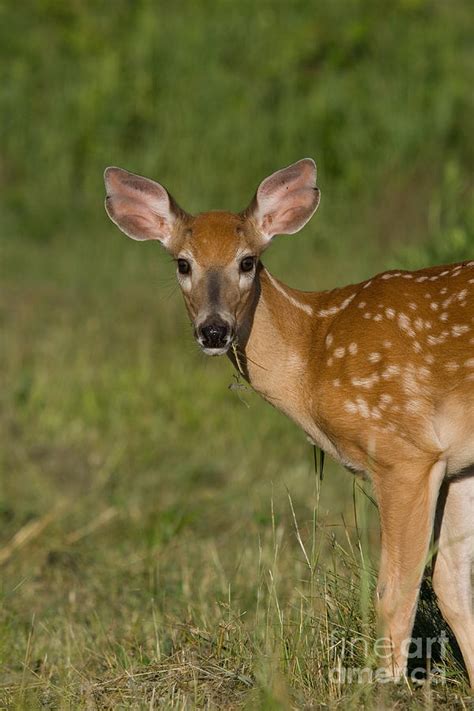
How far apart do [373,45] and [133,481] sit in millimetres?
9772

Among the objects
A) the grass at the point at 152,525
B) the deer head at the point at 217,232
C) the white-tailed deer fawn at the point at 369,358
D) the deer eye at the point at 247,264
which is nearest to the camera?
the grass at the point at 152,525

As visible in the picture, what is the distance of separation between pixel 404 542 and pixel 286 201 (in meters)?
1.85

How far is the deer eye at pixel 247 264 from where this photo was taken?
5.68m

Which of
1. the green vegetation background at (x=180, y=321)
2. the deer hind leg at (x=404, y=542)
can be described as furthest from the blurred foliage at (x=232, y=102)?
the deer hind leg at (x=404, y=542)

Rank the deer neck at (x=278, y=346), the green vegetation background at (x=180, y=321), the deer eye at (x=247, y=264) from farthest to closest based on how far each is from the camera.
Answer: the deer eye at (x=247, y=264) < the deer neck at (x=278, y=346) < the green vegetation background at (x=180, y=321)

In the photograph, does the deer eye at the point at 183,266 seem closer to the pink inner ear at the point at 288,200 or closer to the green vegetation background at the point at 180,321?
the pink inner ear at the point at 288,200

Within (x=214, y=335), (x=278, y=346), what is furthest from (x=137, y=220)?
(x=214, y=335)

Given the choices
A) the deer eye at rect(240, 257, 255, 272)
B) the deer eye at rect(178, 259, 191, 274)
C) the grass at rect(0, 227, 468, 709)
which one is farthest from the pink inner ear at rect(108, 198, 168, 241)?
the grass at rect(0, 227, 468, 709)

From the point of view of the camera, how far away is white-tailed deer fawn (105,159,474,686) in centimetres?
494

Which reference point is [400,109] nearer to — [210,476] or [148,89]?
[148,89]

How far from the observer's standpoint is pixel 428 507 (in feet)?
16.1

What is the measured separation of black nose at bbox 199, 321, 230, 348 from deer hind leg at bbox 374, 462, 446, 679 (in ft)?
2.82

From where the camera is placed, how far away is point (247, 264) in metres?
5.70

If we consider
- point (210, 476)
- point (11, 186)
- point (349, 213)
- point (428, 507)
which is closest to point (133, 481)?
point (210, 476)
